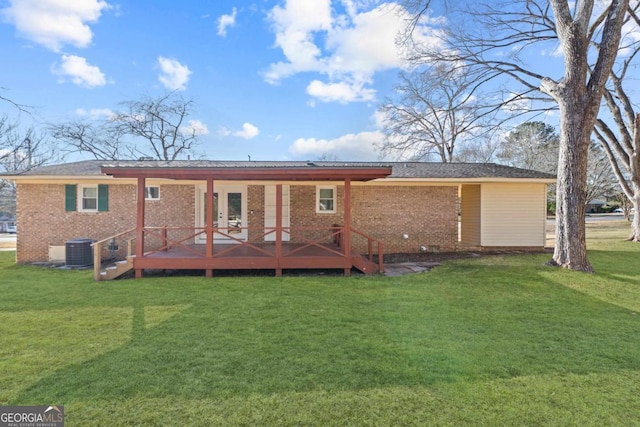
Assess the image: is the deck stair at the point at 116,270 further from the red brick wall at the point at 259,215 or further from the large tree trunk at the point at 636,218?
the large tree trunk at the point at 636,218

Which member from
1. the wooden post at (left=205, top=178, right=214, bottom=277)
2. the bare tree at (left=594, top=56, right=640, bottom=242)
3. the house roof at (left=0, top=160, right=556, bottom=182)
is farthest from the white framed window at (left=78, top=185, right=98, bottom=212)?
the bare tree at (left=594, top=56, right=640, bottom=242)

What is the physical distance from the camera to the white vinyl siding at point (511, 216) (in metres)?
12.3

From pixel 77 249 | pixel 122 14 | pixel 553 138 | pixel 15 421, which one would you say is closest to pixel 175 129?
pixel 122 14

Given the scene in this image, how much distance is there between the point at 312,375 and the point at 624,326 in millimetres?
4661

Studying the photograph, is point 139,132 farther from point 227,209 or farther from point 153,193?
point 227,209

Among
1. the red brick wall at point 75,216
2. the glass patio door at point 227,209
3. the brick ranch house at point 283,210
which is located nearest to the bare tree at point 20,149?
the red brick wall at point 75,216

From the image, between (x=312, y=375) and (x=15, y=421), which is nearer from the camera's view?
(x=15, y=421)

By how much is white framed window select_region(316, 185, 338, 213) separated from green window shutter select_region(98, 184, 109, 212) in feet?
22.7

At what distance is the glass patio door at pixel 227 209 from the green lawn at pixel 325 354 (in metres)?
4.28

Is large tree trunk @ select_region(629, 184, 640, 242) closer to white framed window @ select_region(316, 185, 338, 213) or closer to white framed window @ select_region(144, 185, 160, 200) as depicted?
white framed window @ select_region(316, 185, 338, 213)

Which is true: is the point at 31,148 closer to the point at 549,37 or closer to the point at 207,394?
the point at 207,394

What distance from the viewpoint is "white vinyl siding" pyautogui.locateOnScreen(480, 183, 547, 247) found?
12.3m

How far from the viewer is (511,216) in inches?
484

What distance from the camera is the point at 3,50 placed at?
10.2 meters
